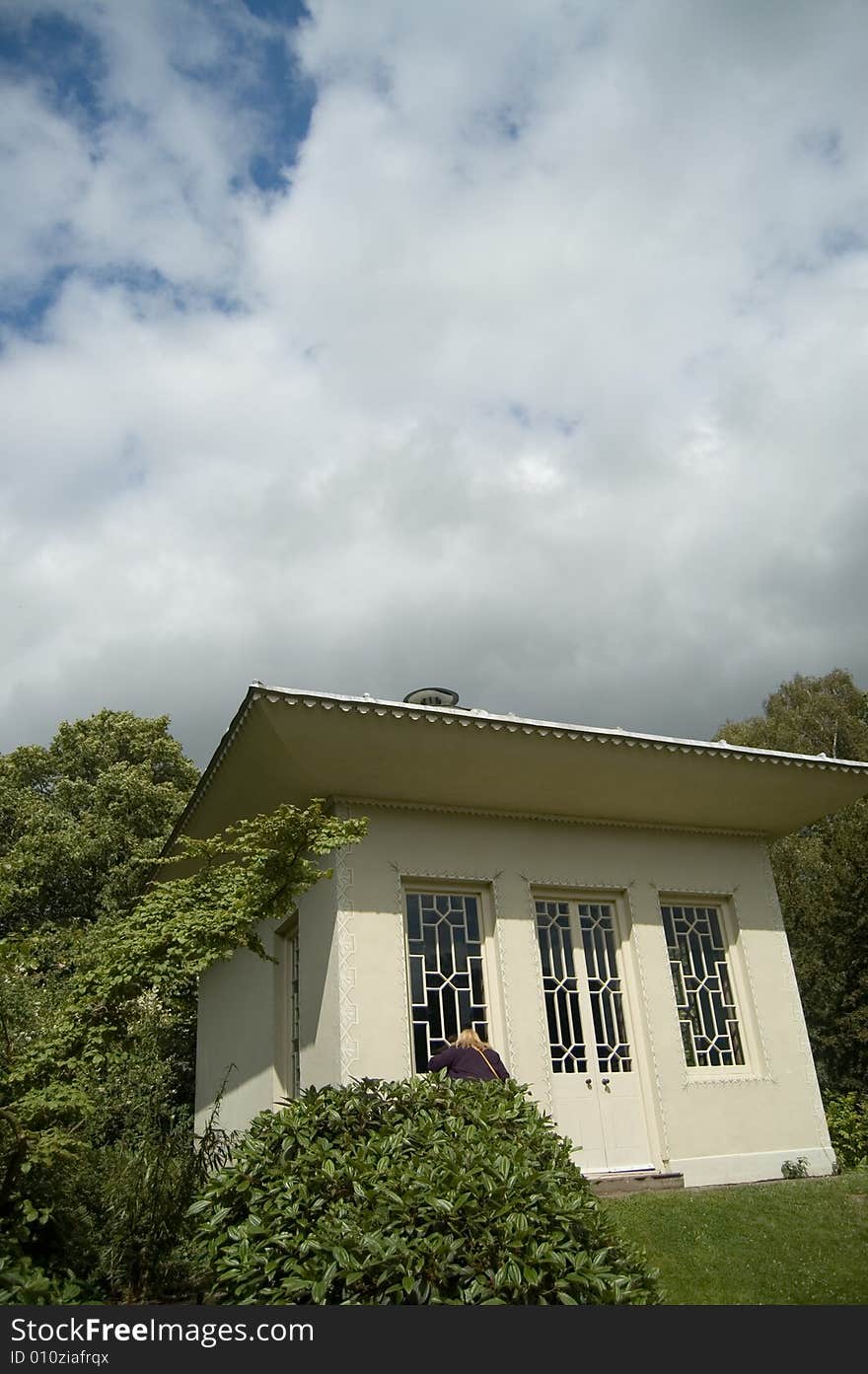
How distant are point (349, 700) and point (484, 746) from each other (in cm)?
147

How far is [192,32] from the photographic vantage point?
6422 millimetres

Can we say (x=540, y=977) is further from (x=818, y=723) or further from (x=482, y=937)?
(x=818, y=723)

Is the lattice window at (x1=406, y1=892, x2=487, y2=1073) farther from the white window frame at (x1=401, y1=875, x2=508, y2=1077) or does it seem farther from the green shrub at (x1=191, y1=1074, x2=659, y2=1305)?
the green shrub at (x1=191, y1=1074, x2=659, y2=1305)

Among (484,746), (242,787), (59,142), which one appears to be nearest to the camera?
(59,142)

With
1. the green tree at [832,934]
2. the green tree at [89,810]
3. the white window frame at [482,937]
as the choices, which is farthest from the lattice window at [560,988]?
the green tree at [89,810]

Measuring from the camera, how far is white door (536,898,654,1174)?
9.10 m

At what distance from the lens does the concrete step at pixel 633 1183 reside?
866 centimetres

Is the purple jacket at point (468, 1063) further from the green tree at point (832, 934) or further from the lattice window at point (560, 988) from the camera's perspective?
the green tree at point (832, 934)

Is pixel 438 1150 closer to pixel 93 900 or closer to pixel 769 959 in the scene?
pixel 769 959

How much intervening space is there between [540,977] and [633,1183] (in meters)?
2.03

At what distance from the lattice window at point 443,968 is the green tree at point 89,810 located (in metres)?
11.6

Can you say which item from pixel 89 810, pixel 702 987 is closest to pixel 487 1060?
pixel 702 987

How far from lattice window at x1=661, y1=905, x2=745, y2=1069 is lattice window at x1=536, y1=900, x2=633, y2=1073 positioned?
77cm

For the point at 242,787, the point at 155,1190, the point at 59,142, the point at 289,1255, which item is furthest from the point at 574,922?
the point at 59,142
